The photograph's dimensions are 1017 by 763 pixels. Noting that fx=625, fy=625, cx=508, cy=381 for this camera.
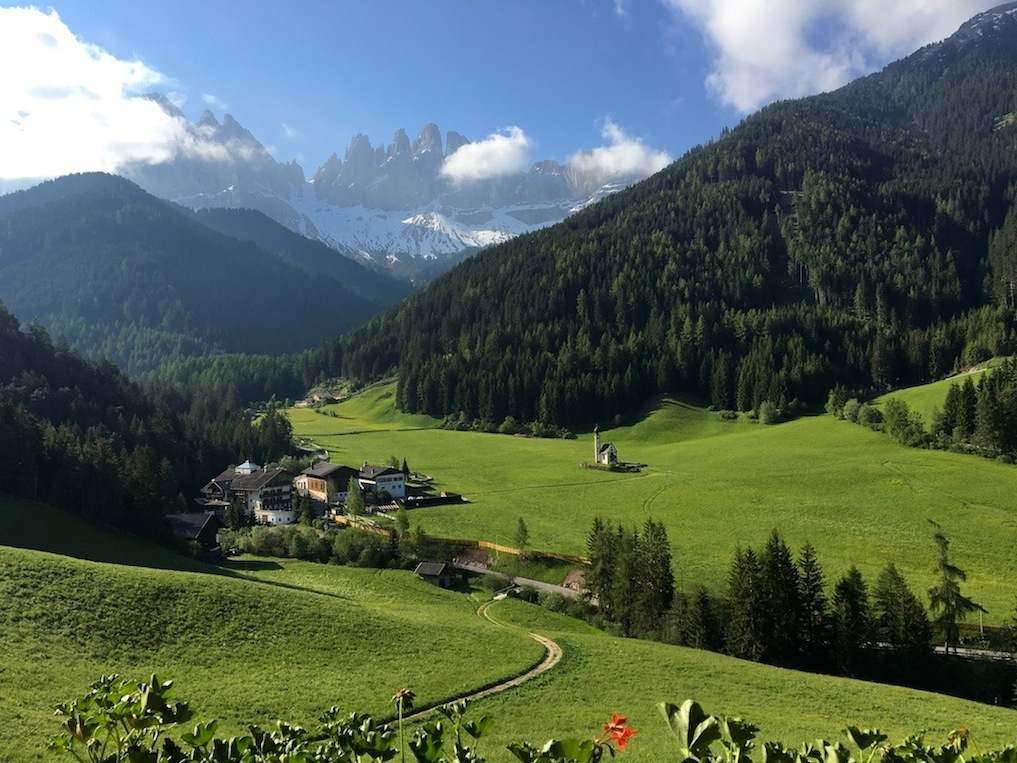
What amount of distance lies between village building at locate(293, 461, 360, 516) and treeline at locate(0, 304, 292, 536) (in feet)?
57.6

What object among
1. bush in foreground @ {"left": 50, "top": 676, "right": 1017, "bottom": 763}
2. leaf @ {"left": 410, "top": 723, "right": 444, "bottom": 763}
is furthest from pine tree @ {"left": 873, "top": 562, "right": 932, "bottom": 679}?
leaf @ {"left": 410, "top": 723, "right": 444, "bottom": 763}

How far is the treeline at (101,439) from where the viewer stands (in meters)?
64.5

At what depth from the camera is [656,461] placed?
111m

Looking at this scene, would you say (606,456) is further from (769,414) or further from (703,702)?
(703,702)

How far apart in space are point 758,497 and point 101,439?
3101 inches

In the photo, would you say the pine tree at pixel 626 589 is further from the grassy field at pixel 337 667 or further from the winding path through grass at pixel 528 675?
the winding path through grass at pixel 528 675

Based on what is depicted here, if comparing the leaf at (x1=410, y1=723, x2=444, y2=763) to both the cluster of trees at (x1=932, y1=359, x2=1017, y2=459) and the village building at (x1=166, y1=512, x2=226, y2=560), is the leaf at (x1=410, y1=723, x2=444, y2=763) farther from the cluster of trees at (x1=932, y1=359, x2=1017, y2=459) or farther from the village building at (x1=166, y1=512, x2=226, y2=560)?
the cluster of trees at (x1=932, y1=359, x2=1017, y2=459)

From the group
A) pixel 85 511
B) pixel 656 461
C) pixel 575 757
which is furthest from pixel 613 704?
pixel 656 461

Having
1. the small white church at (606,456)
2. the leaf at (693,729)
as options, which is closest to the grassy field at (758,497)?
the small white church at (606,456)

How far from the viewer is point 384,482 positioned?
94438 mm

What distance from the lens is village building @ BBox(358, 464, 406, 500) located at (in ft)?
308

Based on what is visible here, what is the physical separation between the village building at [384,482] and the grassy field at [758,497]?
288 inches

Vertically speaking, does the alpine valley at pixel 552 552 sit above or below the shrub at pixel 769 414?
below

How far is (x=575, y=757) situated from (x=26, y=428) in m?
81.6
